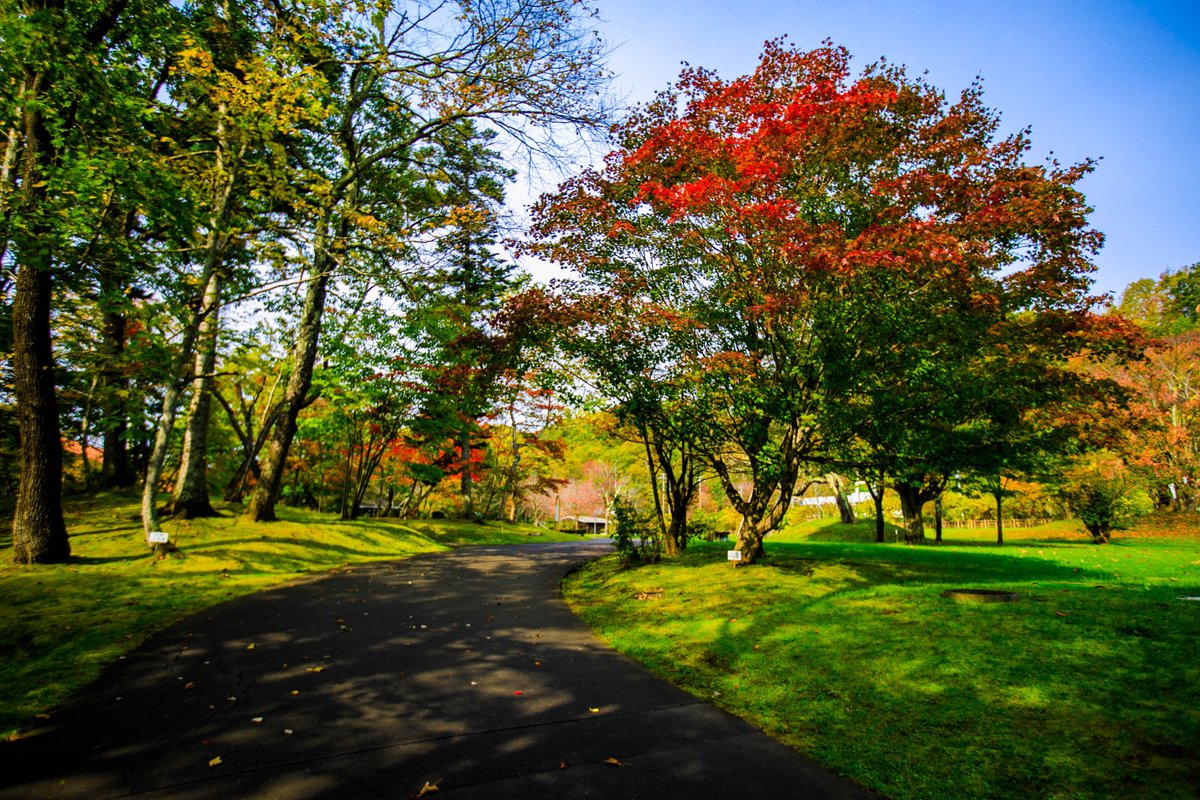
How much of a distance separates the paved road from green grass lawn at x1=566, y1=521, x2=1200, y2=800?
0.59m

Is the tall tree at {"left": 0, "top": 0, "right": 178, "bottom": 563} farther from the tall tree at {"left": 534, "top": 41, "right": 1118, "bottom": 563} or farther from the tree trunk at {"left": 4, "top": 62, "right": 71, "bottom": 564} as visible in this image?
the tall tree at {"left": 534, "top": 41, "right": 1118, "bottom": 563}

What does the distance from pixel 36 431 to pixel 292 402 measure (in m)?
5.57

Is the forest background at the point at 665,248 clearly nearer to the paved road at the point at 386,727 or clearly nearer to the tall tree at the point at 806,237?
the tall tree at the point at 806,237

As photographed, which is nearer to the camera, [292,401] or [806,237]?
[806,237]

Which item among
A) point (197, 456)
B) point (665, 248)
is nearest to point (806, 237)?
point (665, 248)

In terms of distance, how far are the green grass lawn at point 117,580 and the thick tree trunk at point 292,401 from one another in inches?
28.0

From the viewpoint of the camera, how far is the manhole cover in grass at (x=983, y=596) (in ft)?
22.7

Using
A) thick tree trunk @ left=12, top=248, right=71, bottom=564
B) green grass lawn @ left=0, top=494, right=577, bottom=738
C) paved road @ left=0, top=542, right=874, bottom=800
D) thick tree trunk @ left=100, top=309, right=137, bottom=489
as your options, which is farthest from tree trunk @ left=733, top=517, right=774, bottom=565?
thick tree trunk @ left=100, top=309, right=137, bottom=489

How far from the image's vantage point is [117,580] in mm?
8461

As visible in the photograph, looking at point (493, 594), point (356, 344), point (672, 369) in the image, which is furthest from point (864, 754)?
point (356, 344)

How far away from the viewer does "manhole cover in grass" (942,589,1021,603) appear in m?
6.92

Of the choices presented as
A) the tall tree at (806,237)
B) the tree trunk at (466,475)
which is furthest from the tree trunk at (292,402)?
the tree trunk at (466,475)

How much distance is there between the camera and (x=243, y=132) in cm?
1061

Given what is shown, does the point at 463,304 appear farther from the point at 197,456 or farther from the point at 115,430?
the point at 115,430
